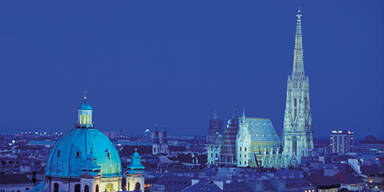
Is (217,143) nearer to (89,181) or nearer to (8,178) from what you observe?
(8,178)

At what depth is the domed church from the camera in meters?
70.9

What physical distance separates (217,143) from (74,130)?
101 meters

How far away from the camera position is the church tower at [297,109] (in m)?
170

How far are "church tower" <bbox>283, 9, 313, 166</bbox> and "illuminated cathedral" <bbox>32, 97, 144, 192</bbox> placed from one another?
9819 centimetres

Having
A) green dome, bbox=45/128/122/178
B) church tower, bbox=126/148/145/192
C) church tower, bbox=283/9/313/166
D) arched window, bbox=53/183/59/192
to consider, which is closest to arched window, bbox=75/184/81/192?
green dome, bbox=45/128/122/178

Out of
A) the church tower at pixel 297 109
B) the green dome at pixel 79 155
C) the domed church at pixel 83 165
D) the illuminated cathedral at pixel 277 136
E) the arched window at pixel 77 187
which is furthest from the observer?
the church tower at pixel 297 109

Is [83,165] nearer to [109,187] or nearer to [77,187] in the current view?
[77,187]

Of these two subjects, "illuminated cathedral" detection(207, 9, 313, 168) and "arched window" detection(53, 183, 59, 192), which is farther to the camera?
"illuminated cathedral" detection(207, 9, 313, 168)

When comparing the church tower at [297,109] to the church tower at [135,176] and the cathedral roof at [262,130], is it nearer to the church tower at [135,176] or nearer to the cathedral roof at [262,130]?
the cathedral roof at [262,130]

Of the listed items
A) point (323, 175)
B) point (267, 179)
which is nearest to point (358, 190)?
A: point (323, 175)

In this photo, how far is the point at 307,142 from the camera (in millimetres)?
174375

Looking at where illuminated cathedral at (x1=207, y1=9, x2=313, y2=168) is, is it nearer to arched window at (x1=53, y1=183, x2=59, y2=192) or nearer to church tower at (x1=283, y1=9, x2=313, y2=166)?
church tower at (x1=283, y1=9, x2=313, y2=166)

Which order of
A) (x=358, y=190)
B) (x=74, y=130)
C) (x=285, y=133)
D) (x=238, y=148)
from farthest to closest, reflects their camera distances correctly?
(x=285, y=133) → (x=238, y=148) → (x=358, y=190) → (x=74, y=130)

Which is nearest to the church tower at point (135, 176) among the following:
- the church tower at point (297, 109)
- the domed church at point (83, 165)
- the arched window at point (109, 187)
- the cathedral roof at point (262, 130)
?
the domed church at point (83, 165)
